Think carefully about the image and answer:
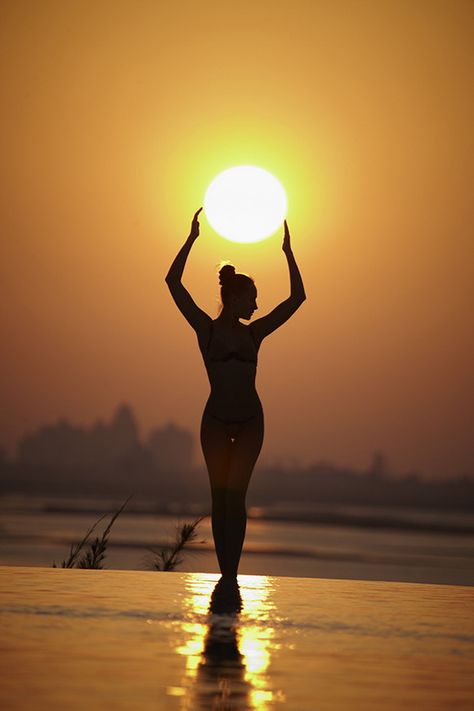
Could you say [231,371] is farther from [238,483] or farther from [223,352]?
[238,483]

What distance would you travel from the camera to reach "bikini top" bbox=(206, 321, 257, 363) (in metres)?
10.0

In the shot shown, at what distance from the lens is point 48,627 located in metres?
6.70

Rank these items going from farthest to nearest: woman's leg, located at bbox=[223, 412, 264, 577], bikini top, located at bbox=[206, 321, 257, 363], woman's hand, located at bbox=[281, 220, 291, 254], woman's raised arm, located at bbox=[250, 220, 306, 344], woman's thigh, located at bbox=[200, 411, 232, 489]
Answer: woman's hand, located at bbox=[281, 220, 291, 254], woman's raised arm, located at bbox=[250, 220, 306, 344], bikini top, located at bbox=[206, 321, 257, 363], woman's thigh, located at bbox=[200, 411, 232, 489], woman's leg, located at bbox=[223, 412, 264, 577]

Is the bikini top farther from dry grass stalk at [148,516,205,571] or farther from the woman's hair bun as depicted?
dry grass stalk at [148,516,205,571]

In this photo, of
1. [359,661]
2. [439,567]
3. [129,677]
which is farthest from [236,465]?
[439,567]

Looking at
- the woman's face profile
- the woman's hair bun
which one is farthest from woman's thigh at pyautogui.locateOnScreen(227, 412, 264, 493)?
the woman's hair bun

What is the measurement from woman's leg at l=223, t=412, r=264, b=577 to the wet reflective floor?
1.01 feet

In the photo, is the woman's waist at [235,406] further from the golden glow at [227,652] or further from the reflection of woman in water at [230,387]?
the golden glow at [227,652]

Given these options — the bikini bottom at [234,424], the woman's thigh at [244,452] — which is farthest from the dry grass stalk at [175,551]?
the bikini bottom at [234,424]

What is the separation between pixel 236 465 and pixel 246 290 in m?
1.27

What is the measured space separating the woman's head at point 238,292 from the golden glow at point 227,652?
87.7 inches

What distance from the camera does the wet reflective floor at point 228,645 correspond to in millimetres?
5043

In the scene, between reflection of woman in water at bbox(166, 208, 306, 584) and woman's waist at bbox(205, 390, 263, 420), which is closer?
reflection of woman in water at bbox(166, 208, 306, 584)

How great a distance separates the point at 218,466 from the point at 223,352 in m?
0.83
